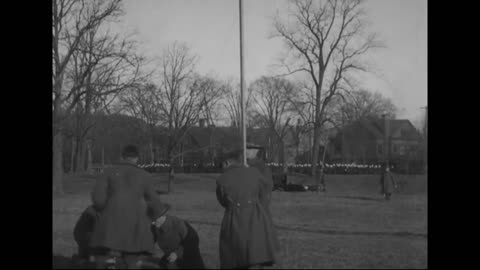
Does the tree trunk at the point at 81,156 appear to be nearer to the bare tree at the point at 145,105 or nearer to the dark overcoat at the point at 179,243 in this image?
the bare tree at the point at 145,105

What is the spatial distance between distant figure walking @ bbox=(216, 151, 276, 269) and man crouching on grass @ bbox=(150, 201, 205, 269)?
89 centimetres

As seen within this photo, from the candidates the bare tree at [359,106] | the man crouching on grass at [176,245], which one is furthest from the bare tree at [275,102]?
the man crouching on grass at [176,245]

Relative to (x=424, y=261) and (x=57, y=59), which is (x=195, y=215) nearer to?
(x=424, y=261)

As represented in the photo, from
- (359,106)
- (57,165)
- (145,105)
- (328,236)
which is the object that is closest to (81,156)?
(57,165)

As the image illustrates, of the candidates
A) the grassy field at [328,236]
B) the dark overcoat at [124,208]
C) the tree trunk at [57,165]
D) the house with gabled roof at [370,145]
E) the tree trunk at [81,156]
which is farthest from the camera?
the house with gabled roof at [370,145]

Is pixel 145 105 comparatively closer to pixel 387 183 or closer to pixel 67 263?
pixel 387 183

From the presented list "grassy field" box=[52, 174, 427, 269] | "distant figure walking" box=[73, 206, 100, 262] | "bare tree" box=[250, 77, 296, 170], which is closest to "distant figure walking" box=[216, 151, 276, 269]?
"grassy field" box=[52, 174, 427, 269]

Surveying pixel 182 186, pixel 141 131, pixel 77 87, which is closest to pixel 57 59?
pixel 77 87

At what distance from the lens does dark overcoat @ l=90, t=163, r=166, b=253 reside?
265 inches

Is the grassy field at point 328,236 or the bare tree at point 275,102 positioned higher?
the bare tree at point 275,102

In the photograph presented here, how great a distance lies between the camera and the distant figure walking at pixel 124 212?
22.1 feet

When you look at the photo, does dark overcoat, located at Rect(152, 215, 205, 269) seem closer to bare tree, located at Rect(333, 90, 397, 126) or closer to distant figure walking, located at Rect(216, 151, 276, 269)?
distant figure walking, located at Rect(216, 151, 276, 269)

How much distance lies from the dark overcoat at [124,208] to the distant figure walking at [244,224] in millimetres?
861

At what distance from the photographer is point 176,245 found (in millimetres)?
7480
